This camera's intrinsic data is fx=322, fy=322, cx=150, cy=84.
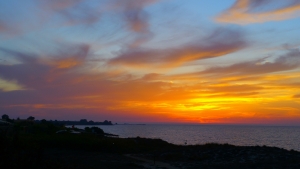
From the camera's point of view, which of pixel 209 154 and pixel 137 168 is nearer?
pixel 137 168

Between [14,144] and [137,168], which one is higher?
[14,144]

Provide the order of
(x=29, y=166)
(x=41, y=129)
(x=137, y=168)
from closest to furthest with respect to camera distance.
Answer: (x=29, y=166) < (x=137, y=168) < (x=41, y=129)

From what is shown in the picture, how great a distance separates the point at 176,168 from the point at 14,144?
1584cm

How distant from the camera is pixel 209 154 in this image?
3034 cm

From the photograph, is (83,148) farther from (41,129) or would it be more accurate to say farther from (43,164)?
(43,164)

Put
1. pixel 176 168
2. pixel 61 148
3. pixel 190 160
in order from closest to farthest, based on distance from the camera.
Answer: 1. pixel 176 168
2. pixel 190 160
3. pixel 61 148

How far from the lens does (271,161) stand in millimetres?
25172

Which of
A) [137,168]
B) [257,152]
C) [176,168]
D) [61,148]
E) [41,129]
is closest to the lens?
[137,168]

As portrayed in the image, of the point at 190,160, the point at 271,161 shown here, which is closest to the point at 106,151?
the point at 190,160

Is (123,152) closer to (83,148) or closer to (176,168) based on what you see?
(83,148)

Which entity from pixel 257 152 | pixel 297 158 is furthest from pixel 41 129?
pixel 297 158

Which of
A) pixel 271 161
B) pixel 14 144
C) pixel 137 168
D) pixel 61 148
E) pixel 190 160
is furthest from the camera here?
pixel 61 148

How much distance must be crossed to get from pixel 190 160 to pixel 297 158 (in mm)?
8683

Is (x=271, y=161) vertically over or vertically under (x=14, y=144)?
under
